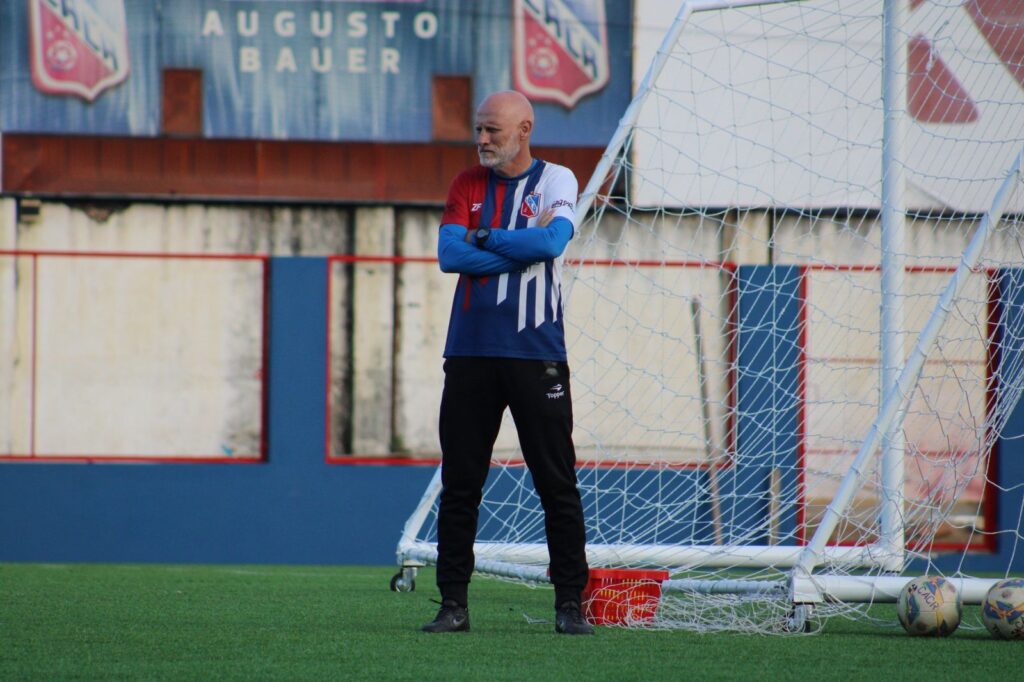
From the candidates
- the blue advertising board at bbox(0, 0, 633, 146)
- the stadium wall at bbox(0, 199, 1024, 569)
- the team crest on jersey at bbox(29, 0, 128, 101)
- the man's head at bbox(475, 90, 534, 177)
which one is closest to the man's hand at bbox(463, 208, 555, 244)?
the man's head at bbox(475, 90, 534, 177)

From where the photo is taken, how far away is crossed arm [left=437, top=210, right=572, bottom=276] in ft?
14.2

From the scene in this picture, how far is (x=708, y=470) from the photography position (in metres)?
8.82

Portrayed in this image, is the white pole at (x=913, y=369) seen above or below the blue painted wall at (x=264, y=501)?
above

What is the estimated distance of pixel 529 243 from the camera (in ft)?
14.1

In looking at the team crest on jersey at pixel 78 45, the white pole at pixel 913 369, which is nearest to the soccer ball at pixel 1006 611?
the white pole at pixel 913 369

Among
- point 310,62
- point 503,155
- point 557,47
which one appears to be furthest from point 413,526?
point 557,47

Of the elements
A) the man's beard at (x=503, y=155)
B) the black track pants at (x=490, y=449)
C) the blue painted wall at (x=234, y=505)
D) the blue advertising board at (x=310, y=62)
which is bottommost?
the blue painted wall at (x=234, y=505)

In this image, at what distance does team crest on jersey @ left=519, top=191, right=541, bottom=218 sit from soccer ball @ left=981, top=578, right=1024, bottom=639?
6.26 ft

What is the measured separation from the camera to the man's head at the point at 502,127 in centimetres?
437

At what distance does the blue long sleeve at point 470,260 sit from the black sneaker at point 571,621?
104 cm

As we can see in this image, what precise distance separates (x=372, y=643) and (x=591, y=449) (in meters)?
5.64

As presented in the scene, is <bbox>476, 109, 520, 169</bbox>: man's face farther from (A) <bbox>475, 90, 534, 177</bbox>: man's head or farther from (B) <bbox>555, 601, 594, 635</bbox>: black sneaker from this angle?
(B) <bbox>555, 601, 594, 635</bbox>: black sneaker

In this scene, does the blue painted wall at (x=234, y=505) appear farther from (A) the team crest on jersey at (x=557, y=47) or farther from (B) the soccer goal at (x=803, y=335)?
(A) the team crest on jersey at (x=557, y=47)

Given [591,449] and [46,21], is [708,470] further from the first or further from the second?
[46,21]
